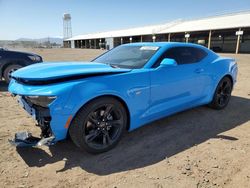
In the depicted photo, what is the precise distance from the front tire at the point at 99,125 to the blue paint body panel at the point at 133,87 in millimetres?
100

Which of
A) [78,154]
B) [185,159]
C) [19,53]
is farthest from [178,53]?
[19,53]

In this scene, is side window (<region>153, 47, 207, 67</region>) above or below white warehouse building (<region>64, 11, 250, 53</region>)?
below

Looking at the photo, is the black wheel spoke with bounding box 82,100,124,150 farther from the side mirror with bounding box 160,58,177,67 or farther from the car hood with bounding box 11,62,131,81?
A: the side mirror with bounding box 160,58,177,67

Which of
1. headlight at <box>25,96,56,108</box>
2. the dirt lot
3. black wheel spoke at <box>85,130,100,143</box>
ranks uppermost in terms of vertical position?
headlight at <box>25,96,56,108</box>

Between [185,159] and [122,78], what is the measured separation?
1.40 metres

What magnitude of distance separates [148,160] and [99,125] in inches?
32.0

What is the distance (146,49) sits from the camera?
13.2ft

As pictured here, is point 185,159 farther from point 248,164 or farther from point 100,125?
point 100,125

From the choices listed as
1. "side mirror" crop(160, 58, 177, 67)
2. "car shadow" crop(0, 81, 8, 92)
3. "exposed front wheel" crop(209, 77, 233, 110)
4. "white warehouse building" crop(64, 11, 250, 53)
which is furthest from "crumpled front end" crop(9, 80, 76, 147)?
"white warehouse building" crop(64, 11, 250, 53)

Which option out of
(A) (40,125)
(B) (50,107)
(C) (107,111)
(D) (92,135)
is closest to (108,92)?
(C) (107,111)

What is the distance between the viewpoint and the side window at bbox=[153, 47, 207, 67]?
3928 millimetres

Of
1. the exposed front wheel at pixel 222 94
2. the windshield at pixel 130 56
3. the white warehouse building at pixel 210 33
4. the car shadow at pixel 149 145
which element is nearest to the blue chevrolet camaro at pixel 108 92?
the windshield at pixel 130 56

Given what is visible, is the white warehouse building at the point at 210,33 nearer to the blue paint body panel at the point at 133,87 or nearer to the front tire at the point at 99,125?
the blue paint body panel at the point at 133,87

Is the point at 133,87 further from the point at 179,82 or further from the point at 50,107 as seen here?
the point at 50,107
